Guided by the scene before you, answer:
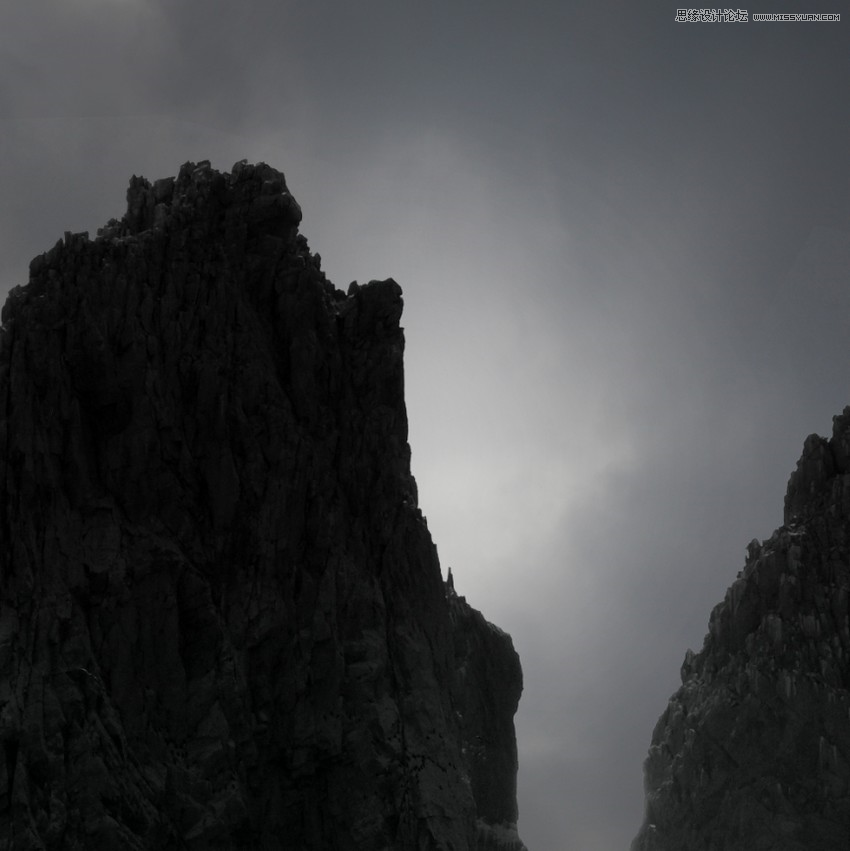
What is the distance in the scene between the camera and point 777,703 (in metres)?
111

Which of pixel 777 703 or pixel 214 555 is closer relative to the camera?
pixel 214 555

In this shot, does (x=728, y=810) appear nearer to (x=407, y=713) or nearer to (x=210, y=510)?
(x=407, y=713)

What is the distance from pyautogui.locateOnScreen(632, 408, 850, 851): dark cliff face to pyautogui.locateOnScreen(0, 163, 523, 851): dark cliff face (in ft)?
131

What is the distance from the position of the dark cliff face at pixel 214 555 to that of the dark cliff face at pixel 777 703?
40.1 metres

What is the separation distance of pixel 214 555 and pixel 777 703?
58995 mm

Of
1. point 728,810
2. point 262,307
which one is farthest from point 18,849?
point 728,810

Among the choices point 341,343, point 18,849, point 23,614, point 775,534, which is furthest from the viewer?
point 775,534

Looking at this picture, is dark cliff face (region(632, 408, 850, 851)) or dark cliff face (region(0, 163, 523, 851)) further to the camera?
dark cliff face (region(632, 408, 850, 851))

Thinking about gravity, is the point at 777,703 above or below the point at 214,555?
above

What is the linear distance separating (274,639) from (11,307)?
2316cm

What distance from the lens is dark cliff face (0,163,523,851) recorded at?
208 ft

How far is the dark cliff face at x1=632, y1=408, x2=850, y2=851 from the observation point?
351 ft

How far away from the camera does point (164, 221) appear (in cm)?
7662

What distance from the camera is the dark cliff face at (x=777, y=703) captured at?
10694 cm
